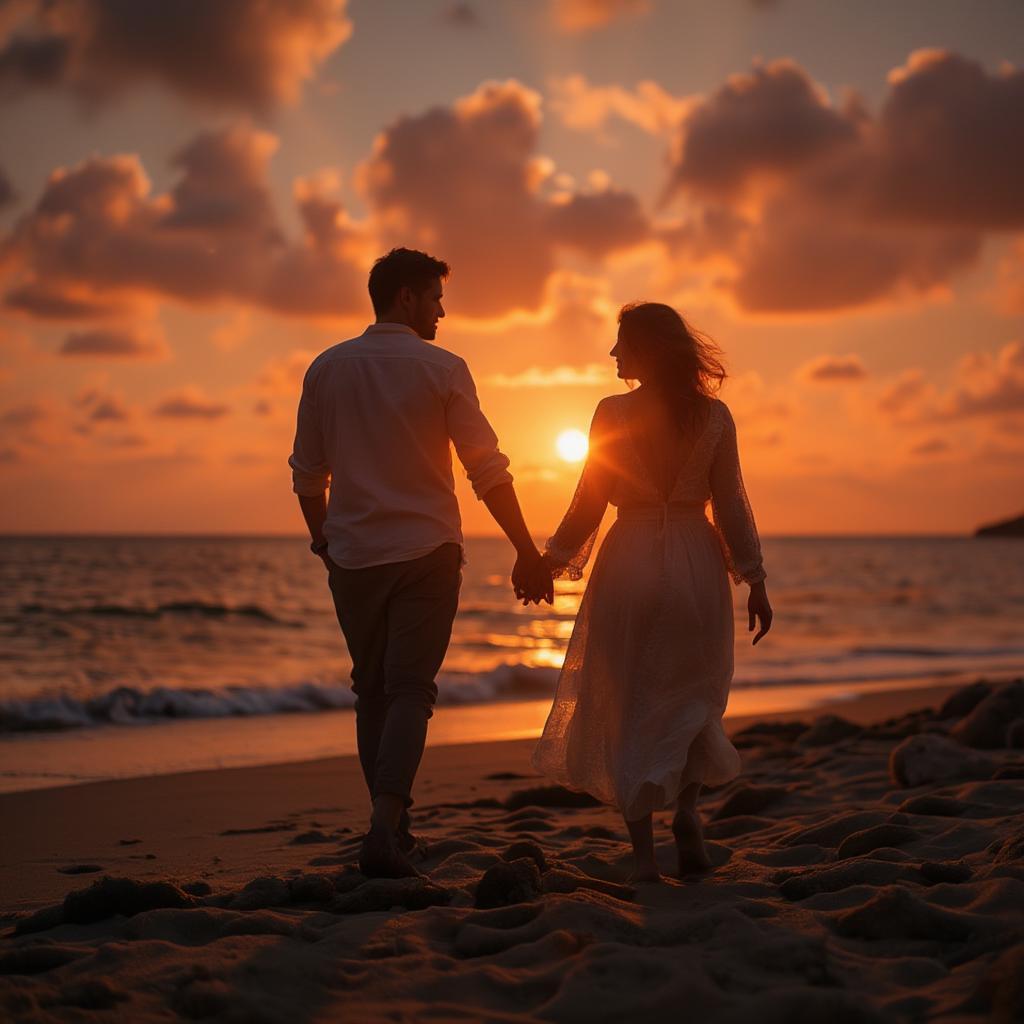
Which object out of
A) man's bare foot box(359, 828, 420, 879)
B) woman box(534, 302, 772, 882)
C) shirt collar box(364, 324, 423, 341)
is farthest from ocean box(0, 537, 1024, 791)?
woman box(534, 302, 772, 882)

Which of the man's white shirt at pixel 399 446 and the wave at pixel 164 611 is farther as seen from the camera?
the wave at pixel 164 611

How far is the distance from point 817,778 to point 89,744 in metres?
5.87

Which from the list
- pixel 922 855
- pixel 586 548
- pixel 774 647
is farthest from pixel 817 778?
pixel 774 647

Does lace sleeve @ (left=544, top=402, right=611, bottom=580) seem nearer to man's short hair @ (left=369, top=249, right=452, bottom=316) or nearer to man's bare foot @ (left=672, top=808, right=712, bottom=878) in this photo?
man's short hair @ (left=369, top=249, right=452, bottom=316)

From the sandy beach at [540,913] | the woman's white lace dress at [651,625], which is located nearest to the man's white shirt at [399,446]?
the woman's white lace dress at [651,625]

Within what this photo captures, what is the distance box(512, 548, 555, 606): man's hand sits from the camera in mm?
4379

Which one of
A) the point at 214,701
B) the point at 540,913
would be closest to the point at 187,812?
the point at 540,913

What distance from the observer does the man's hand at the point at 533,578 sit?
4.38 m

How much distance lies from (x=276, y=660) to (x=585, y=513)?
45.5 feet

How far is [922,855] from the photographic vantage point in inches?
162

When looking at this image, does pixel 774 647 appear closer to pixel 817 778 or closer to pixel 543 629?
pixel 543 629

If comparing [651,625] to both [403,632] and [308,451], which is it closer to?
[403,632]

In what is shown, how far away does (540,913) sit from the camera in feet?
10.7

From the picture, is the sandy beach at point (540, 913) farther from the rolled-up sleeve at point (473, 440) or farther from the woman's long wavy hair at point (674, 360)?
the woman's long wavy hair at point (674, 360)
